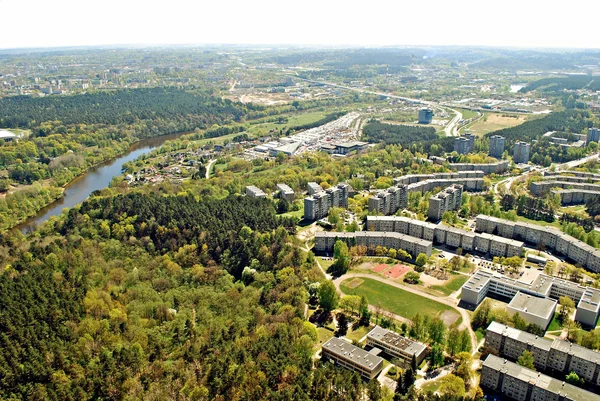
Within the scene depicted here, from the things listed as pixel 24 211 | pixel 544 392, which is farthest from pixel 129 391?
pixel 24 211

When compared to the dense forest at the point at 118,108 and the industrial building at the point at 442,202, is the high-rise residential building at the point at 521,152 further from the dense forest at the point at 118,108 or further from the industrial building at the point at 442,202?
the dense forest at the point at 118,108

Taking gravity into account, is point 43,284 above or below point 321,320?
above

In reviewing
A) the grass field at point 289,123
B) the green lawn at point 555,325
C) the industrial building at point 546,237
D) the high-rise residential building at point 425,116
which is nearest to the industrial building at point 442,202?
the industrial building at point 546,237

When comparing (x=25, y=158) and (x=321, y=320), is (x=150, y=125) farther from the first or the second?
(x=321, y=320)

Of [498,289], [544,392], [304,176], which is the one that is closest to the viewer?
[544,392]

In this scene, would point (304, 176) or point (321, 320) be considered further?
point (304, 176)

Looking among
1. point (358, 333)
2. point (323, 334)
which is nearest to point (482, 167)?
point (358, 333)

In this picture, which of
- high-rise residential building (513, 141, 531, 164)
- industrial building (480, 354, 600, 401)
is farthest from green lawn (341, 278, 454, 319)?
high-rise residential building (513, 141, 531, 164)

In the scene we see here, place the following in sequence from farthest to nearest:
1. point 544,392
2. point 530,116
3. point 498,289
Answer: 1. point 530,116
2. point 498,289
3. point 544,392
